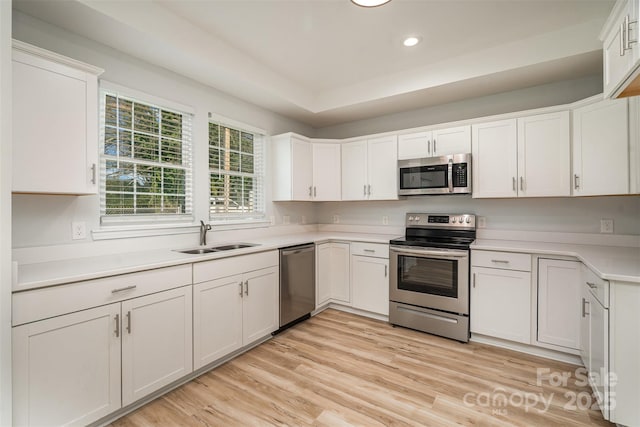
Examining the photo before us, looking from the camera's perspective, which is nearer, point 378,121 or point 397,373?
point 397,373

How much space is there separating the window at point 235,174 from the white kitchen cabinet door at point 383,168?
4.60 ft

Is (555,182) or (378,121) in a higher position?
(378,121)

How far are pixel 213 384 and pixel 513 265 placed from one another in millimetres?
2720

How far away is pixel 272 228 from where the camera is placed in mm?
3889

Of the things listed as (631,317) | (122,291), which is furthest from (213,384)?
(631,317)

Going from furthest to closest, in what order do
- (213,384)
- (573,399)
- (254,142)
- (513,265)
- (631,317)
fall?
(254,142) < (513,265) < (213,384) < (573,399) < (631,317)

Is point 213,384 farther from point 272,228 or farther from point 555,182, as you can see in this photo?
point 555,182

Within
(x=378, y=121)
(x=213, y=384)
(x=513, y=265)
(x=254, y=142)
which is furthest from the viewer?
(x=378, y=121)

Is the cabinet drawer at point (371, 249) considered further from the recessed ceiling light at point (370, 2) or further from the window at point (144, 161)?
the recessed ceiling light at point (370, 2)

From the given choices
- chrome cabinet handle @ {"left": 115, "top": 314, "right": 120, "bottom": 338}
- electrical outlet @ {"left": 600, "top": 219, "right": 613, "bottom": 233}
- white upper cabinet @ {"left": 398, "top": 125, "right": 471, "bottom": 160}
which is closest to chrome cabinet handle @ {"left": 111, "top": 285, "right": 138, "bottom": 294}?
chrome cabinet handle @ {"left": 115, "top": 314, "right": 120, "bottom": 338}

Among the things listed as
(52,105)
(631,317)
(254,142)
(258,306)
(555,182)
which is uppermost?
(254,142)

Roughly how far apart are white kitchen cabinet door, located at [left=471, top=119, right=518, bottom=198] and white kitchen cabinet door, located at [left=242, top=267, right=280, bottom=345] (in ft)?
7.49

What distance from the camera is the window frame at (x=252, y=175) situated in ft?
10.3

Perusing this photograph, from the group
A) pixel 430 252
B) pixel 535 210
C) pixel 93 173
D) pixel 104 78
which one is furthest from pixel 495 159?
pixel 104 78
